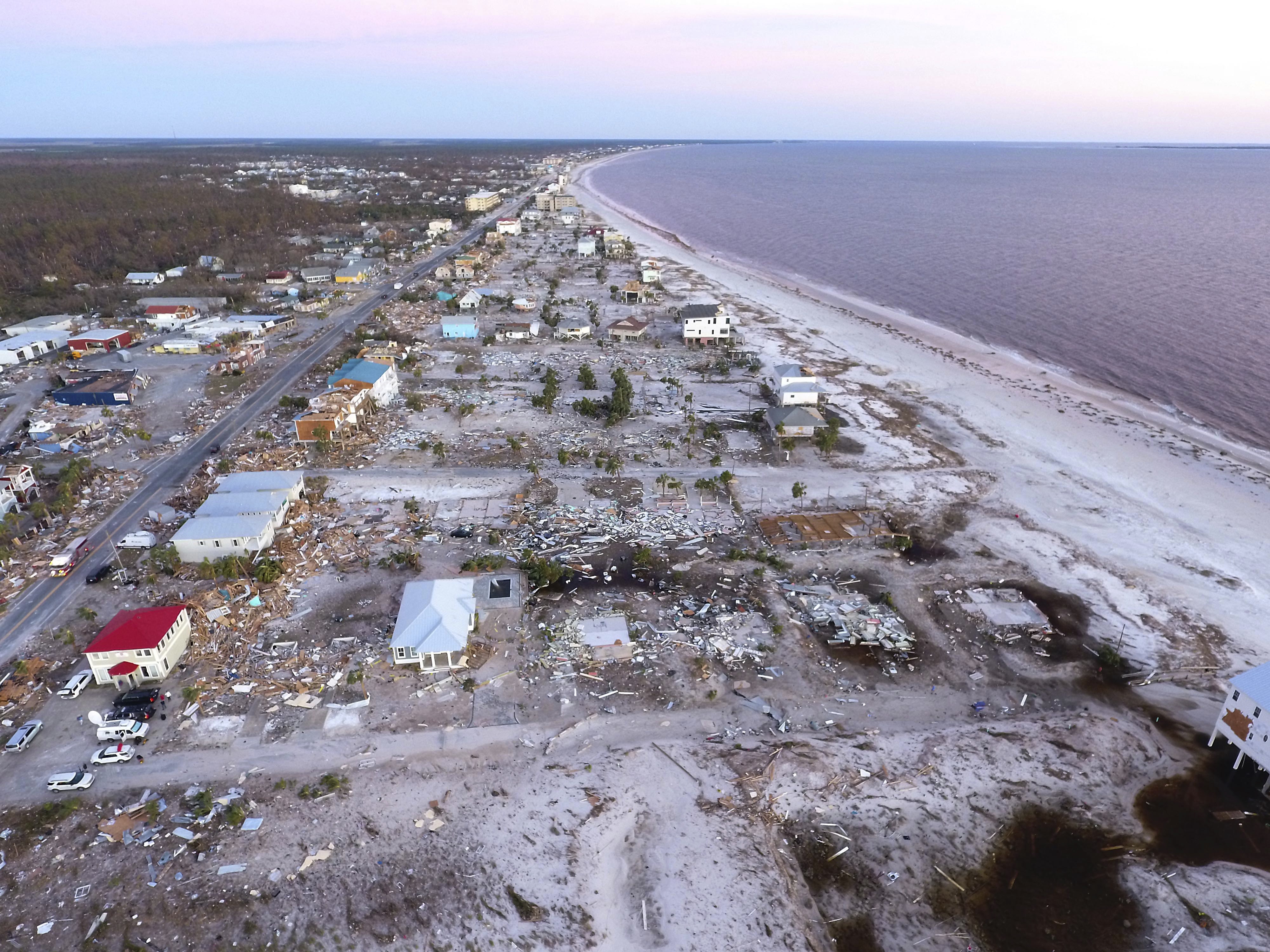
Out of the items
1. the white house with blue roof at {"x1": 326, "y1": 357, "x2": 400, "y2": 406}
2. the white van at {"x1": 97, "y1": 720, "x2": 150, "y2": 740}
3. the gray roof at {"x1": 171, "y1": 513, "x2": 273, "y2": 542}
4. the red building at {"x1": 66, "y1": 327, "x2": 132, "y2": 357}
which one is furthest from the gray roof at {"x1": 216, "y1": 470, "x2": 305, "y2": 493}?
the red building at {"x1": 66, "y1": 327, "x2": 132, "y2": 357}

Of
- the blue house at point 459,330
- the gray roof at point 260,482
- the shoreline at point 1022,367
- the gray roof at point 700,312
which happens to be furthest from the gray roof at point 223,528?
the shoreline at point 1022,367

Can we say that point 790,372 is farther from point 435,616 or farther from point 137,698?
point 137,698

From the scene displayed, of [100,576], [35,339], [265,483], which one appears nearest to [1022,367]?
[265,483]

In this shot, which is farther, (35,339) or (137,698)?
(35,339)

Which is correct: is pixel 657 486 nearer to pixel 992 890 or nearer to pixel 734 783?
pixel 734 783

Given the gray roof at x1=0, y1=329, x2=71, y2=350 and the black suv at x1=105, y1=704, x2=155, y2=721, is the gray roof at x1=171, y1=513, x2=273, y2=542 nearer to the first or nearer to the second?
the black suv at x1=105, y1=704, x2=155, y2=721
